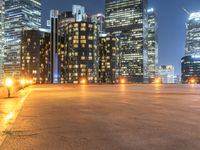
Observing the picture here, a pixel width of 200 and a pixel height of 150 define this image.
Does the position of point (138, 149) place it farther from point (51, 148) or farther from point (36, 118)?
point (36, 118)

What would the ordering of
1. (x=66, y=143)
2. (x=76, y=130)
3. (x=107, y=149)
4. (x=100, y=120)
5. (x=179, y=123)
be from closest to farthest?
(x=107, y=149)
(x=66, y=143)
(x=76, y=130)
(x=179, y=123)
(x=100, y=120)

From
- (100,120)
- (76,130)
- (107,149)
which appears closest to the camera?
(107,149)

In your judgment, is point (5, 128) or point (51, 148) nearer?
point (51, 148)

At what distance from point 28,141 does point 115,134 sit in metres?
2.05

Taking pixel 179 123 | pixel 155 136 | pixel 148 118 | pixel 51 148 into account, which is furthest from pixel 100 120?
pixel 51 148

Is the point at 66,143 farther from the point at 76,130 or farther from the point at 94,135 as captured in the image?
the point at 76,130

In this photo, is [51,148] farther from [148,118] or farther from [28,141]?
[148,118]

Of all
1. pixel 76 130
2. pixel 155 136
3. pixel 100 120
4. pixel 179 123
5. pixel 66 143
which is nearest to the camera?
pixel 66 143

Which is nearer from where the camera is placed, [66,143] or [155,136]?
[66,143]

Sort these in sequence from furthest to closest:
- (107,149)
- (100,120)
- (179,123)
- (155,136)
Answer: (100,120), (179,123), (155,136), (107,149)

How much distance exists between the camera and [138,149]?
720 centimetres

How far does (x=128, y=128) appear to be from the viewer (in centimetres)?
995

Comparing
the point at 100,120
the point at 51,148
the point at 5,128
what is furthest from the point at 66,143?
the point at 100,120

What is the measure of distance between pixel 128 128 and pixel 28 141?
293cm
